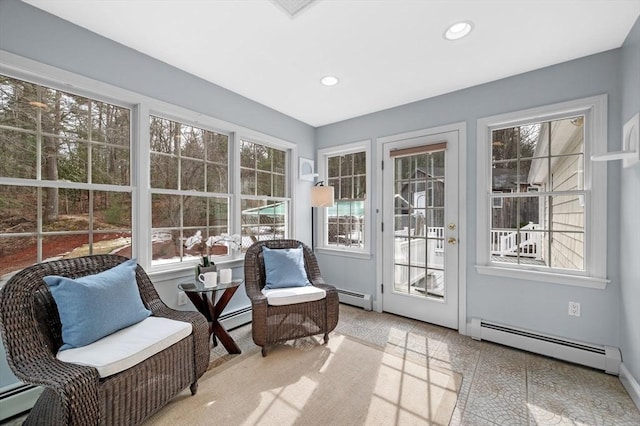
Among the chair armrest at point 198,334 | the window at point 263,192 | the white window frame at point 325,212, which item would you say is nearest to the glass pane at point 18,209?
the chair armrest at point 198,334

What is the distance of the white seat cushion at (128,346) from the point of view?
4.44 ft

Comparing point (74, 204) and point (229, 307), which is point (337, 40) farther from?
point (229, 307)

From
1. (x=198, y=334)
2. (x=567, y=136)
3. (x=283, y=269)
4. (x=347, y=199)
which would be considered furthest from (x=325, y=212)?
(x=567, y=136)

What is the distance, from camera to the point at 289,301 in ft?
7.75

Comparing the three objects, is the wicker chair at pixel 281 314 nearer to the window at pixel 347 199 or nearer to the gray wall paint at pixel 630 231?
the window at pixel 347 199

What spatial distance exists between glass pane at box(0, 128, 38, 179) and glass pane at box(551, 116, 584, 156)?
4.08 m

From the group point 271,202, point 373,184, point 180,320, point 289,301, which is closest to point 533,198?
point 373,184

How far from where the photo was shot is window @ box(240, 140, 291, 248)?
10.5 ft

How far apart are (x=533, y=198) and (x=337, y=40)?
7.37 feet

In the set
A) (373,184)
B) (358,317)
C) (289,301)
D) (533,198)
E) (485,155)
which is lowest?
(358,317)

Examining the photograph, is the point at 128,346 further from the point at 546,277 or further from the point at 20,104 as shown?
the point at 546,277

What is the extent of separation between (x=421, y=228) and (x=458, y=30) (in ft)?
6.32

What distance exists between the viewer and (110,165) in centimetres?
219

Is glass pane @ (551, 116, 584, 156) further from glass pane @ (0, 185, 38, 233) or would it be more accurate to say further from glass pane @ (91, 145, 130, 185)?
glass pane @ (0, 185, 38, 233)
